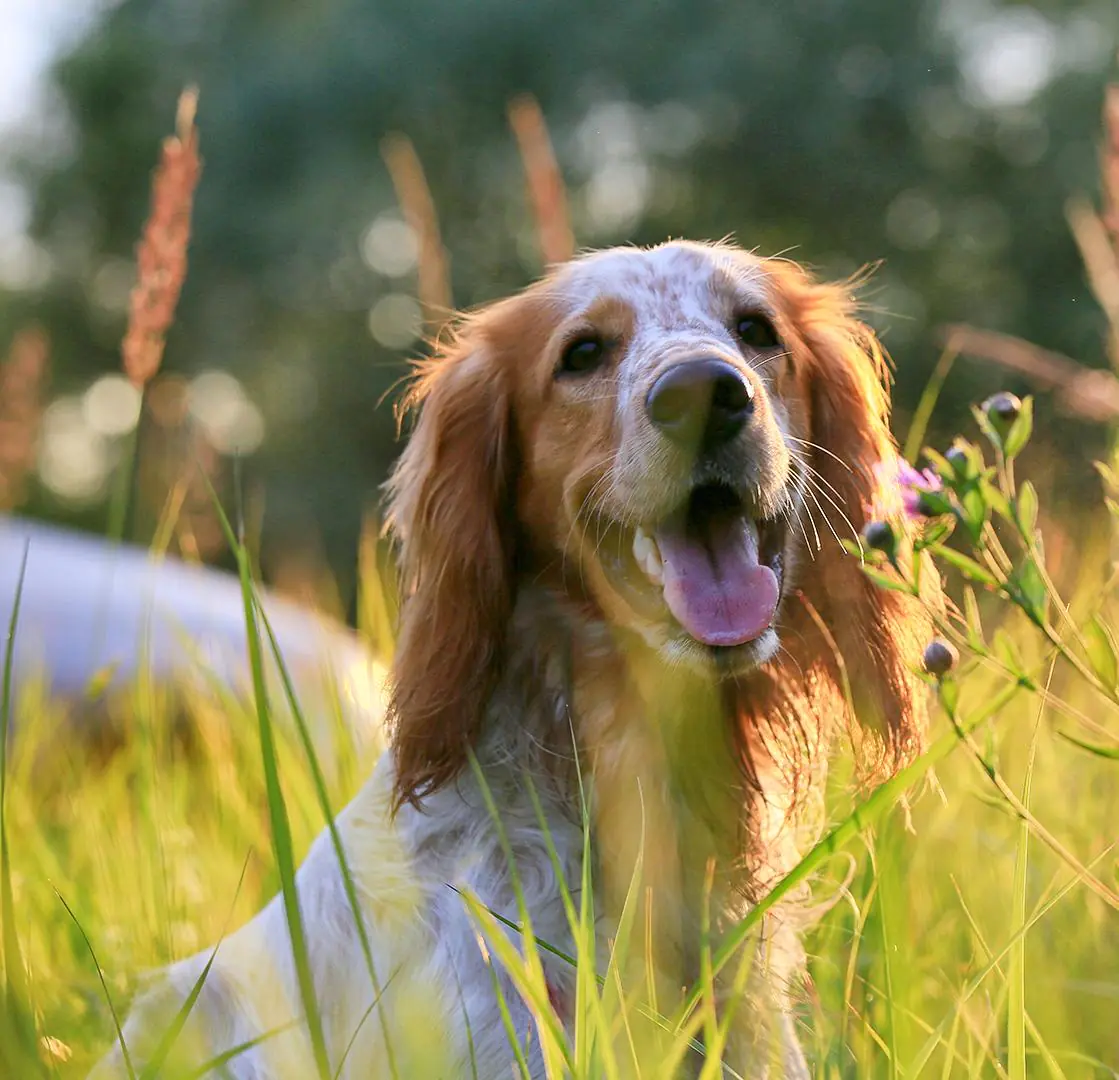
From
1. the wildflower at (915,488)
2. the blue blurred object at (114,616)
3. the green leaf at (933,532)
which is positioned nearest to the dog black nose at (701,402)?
the wildflower at (915,488)

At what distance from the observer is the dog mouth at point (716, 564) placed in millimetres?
2295

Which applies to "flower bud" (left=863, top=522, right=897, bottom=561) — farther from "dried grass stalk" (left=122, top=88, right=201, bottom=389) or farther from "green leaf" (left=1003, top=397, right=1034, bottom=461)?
"dried grass stalk" (left=122, top=88, right=201, bottom=389)

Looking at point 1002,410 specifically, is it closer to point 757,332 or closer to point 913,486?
point 913,486

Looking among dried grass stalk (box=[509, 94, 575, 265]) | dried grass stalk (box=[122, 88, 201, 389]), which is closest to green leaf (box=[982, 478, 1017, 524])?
dried grass stalk (box=[122, 88, 201, 389])

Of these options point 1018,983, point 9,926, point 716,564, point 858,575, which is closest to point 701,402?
point 716,564

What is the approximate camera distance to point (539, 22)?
55.1 feet

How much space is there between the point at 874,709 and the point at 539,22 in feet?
51.3

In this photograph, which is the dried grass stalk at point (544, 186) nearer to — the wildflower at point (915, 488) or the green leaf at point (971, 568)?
the wildflower at point (915, 488)

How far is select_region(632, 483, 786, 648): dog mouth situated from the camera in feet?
7.53

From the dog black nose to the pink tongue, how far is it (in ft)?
0.58

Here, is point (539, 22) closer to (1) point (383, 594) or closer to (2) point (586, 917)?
(1) point (383, 594)

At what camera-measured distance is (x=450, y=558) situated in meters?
2.59

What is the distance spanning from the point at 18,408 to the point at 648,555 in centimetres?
169

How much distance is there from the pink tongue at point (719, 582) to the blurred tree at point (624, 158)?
1291 cm
